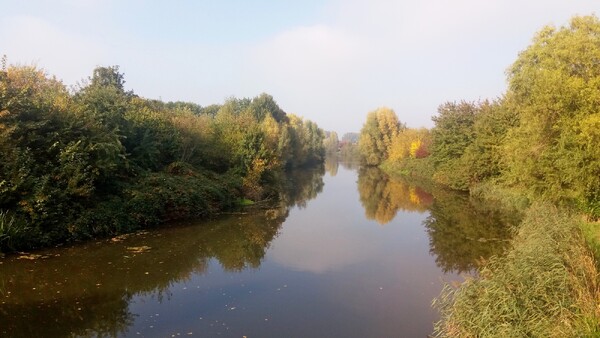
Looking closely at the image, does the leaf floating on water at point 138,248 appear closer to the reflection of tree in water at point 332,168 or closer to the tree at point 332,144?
the reflection of tree in water at point 332,168

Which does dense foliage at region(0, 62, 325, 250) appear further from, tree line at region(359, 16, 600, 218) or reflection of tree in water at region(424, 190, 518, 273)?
tree line at region(359, 16, 600, 218)

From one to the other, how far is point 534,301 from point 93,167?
17.1 meters

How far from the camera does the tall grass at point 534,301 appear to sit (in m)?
7.12

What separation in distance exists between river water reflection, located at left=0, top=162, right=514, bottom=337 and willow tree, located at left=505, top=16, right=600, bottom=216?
3.41m

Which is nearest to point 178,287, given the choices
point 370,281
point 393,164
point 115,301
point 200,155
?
point 115,301

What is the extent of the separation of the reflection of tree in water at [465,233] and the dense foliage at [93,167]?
41.5ft

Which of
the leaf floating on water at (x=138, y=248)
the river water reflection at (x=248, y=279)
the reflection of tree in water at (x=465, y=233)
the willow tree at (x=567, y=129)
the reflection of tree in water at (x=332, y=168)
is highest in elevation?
the willow tree at (x=567, y=129)

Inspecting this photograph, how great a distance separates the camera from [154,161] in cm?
2450

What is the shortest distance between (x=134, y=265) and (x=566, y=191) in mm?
17291

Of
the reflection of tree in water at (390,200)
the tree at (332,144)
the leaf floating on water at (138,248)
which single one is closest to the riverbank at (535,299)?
the leaf floating on water at (138,248)

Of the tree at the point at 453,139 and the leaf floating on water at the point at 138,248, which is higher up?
the tree at the point at 453,139

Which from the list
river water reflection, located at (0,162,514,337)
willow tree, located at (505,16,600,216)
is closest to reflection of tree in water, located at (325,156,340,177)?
river water reflection, located at (0,162,514,337)

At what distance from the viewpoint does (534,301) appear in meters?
8.09

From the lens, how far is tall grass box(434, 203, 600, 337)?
712 centimetres
